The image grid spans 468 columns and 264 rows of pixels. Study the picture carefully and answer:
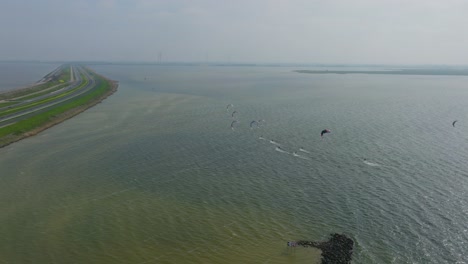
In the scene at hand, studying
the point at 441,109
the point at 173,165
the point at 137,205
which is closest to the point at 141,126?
the point at 173,165

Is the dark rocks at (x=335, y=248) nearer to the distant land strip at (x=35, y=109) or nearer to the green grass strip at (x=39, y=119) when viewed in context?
the distant land strip at (x=35, y=109)

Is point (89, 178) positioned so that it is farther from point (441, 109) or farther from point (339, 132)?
point (441, 109)

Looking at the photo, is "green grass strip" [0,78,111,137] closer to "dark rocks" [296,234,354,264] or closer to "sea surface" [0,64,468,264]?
"sea surface" [0,64,468,264]

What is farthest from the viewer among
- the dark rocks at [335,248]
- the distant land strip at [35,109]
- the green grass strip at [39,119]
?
the distant land strip at [35,109]

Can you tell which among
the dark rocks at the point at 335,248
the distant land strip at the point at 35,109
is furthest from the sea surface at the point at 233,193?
the distant land strip at the point at 35,109

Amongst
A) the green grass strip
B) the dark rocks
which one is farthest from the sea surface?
the green grass strip

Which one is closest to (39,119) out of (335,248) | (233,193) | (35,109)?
(35,109)

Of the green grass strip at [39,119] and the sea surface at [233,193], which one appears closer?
the sea surface at [233,193]

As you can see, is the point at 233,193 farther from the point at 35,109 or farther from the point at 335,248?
the point at 35,109
